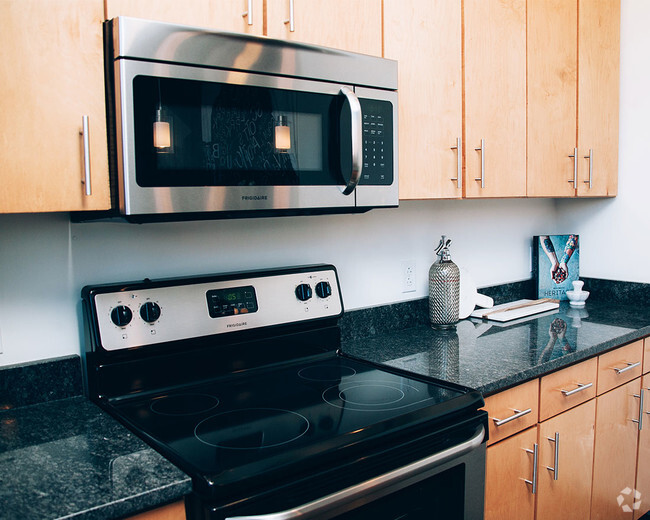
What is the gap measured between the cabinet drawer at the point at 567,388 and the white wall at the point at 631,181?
0.86 meters

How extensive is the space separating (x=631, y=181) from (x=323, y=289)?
5.13 feet

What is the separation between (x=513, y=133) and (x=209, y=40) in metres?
1.15

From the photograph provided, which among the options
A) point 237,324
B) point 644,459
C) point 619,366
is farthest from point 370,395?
point 644,459

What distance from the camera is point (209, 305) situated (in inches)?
58.7

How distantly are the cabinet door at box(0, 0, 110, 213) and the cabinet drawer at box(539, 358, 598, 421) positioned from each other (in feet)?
4.23

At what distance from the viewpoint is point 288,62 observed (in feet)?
4.44

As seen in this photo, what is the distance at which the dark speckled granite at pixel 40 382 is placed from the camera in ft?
4.25

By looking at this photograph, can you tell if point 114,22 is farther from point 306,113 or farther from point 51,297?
point 51,297

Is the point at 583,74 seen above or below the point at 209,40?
above

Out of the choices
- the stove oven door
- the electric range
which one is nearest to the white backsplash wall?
the electric range

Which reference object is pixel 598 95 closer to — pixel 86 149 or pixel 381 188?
pixel 381 188

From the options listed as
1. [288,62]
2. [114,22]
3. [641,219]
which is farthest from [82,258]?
[641,219]

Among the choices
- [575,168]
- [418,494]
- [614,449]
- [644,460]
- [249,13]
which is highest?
[249,13]

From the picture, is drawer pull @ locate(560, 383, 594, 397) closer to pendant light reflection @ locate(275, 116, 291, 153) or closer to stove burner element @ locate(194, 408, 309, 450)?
stove burner element @ locate(194, 408, 309, 450)
